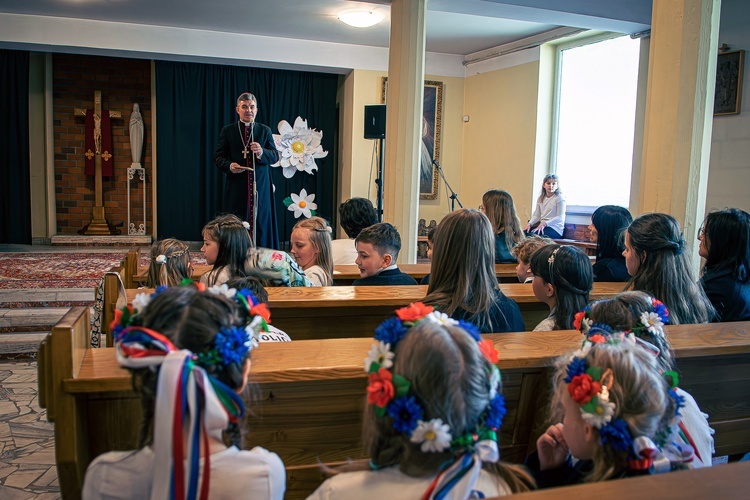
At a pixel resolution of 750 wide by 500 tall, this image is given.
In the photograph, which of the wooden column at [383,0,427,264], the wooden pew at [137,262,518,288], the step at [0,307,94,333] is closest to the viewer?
the wooden pew at [137,262,518,288]

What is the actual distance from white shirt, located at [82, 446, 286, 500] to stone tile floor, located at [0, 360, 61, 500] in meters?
1.37

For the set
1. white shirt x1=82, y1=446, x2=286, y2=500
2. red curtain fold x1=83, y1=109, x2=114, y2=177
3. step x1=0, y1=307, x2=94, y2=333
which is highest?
red curtain fold x1=83, y1=109, x2=114, y2=177

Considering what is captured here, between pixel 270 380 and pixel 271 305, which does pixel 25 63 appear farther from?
pixel 270 380

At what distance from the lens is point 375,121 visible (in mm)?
6664

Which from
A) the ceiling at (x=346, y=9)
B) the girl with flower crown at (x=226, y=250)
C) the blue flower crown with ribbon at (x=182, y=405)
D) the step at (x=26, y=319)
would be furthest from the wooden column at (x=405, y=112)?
the blue flower crown with ribbon at (x=182, y=405)

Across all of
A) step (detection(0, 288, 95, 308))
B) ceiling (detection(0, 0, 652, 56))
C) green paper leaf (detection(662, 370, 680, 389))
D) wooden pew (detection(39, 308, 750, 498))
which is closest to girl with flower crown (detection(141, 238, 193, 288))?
wooden pew (detection(39, 308, 750, 498))

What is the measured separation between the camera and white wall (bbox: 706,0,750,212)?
4.85m

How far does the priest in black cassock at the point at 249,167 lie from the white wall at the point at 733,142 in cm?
362

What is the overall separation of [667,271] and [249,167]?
3670mm

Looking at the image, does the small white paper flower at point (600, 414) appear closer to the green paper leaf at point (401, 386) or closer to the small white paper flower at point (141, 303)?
the green paper leaf at point (401, 386)

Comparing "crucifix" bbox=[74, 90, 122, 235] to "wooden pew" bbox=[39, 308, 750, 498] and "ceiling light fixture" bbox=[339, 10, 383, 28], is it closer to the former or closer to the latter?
"ceiling light fixture" bbox=[339, 10, 383, 28]

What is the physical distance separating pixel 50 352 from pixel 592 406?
94cm

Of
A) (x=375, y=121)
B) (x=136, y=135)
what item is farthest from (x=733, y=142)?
(x=136, y=135)

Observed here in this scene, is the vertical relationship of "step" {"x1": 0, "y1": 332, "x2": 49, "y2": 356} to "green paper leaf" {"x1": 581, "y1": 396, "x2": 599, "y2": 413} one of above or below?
below
